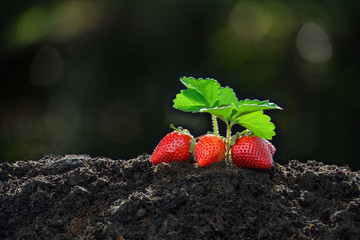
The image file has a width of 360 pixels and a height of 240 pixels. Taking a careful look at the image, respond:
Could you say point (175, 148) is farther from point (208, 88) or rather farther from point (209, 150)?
point (208, 88)

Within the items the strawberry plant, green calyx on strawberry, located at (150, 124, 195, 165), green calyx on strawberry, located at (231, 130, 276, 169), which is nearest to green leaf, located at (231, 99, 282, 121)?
the strawberry plant

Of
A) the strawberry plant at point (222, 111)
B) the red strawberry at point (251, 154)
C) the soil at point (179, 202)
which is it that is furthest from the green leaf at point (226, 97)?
the soil at point (179, 202)

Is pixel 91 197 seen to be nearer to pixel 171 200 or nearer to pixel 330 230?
pixel 171 200

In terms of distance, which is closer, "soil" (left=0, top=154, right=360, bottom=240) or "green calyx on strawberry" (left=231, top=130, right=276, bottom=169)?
"soil" (left=0, top=154, right=360, bottom=240)

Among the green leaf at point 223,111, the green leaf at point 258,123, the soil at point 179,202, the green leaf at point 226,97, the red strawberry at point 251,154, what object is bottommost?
the soil at point 179,202

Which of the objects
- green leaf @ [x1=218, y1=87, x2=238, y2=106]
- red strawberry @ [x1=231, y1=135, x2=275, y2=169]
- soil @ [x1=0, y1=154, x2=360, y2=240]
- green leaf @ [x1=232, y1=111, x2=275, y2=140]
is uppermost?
green leaf @ [x1=218, y1=87, x2=238, y2=106]

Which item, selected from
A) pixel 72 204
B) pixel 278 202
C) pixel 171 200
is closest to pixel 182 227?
pixel 171 200

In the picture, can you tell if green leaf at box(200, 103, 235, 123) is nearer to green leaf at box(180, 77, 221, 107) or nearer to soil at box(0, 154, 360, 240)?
green leaf at box(180, 77, 221, 107)

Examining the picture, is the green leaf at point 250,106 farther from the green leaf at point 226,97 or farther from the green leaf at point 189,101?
the green leaf at point 189,101
